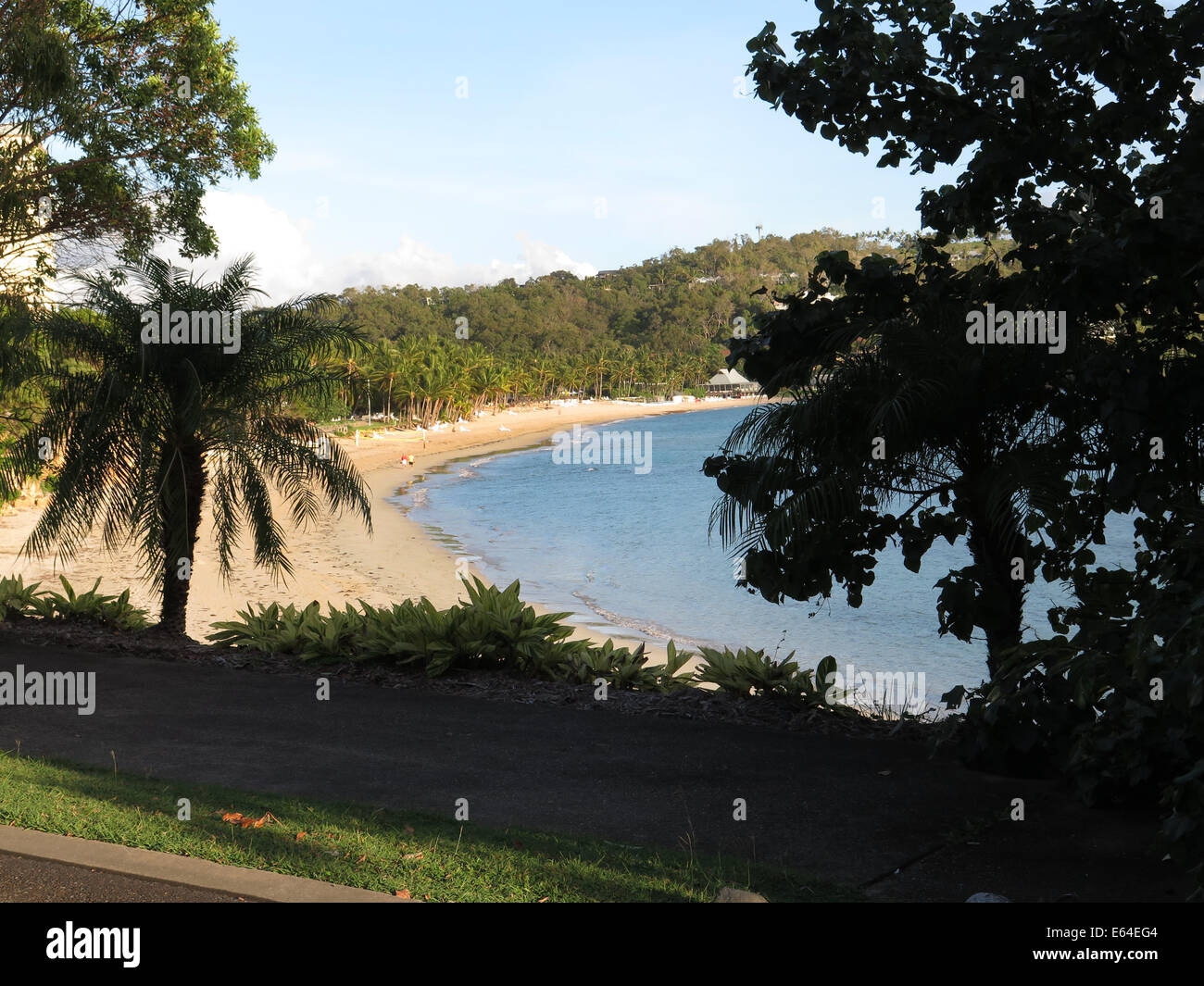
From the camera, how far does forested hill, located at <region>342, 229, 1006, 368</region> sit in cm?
15512

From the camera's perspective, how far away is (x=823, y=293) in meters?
7.59

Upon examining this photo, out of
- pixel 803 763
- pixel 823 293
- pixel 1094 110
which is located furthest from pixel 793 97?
pixel 803 763

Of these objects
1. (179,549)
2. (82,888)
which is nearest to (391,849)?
(82,888)

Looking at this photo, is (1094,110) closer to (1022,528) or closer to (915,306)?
(915,306)

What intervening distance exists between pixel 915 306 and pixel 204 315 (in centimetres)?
756

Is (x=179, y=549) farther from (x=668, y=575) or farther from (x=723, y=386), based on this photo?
(x=723, y=386)

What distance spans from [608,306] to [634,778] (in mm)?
178425

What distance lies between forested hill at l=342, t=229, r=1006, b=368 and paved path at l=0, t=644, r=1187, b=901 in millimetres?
134220

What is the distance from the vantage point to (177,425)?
37.1 feet

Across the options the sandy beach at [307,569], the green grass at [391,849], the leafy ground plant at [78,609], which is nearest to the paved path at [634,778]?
the green grass at [391,849]

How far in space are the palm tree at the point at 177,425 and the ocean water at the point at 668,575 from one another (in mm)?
4756

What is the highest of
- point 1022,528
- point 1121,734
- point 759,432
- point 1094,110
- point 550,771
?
point 1094,110

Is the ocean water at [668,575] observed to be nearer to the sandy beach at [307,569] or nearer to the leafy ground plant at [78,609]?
the sandy beach at [307,569]

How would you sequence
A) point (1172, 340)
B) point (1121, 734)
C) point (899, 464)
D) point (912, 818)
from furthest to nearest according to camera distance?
1. point (899, 464)
2. point (1172, 340)
3. point (912, 818)
4. point (1121, 734)
